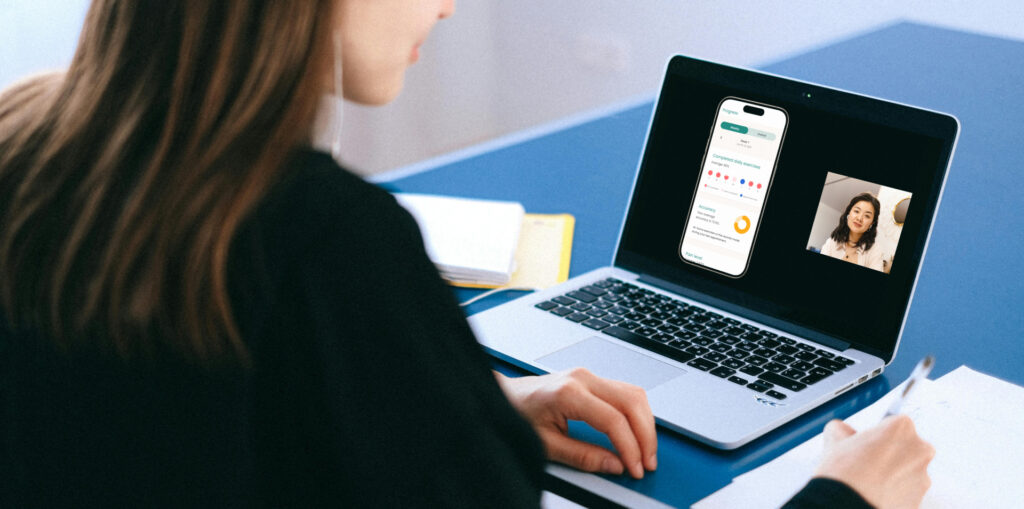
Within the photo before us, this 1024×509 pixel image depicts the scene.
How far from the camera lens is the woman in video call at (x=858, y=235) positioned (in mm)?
1028

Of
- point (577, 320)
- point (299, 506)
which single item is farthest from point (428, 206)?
point (299, 506)

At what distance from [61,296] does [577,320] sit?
0.59 m

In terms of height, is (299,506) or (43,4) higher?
(43,4)

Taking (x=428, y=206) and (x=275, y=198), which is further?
(x=428, y=206)

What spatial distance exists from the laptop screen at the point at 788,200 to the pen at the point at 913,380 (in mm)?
194

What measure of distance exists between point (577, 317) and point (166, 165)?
586 mm

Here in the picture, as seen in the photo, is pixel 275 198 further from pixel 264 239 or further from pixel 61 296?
pixel 61 296

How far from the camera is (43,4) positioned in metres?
2.60

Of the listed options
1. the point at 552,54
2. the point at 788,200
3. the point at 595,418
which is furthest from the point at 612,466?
the point at 552,54

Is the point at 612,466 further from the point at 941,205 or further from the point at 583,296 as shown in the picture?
the point at 941,205

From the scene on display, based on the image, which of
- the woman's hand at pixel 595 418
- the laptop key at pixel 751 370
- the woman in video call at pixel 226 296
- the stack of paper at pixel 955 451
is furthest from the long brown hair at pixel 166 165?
the laptop key at pixel 751 370

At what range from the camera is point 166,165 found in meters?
0.62

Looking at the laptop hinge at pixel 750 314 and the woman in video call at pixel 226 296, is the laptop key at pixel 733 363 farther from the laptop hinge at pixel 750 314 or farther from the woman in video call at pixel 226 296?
the woman in video call at pixel 226 296

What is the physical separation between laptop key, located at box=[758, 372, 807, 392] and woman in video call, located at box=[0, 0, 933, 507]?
1.17 feet
